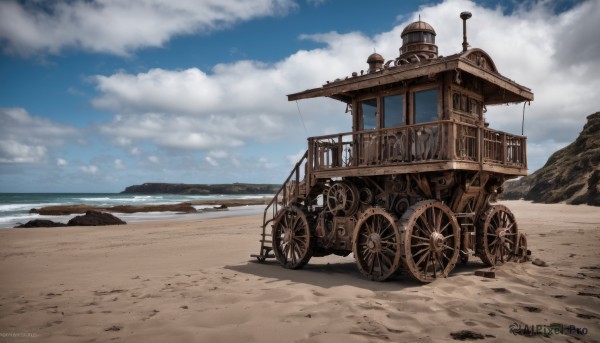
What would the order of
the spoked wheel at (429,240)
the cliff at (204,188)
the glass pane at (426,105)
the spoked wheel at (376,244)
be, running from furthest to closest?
the cliff at (204,188), the glass pane at (426,105), the spoked wheel at (376,244), the spoked wheel at (429,240)

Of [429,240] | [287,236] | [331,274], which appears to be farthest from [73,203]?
[429,240]

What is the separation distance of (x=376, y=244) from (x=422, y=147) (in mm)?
2655

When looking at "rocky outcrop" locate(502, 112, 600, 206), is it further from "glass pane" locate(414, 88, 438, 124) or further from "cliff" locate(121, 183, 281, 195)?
Answer: "cliff" locate(121, 183, 281, 195)

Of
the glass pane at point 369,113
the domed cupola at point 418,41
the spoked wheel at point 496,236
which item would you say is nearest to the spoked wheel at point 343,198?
the glass pane at point 369,113

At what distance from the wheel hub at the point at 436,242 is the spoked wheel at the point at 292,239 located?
369cm

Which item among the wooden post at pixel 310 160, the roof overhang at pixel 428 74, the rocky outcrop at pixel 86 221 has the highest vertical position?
the roof overhang at pixel 428 74

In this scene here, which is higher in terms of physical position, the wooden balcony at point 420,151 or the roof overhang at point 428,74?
the roof overhang at point 428,74

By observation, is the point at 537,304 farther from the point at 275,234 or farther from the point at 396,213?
the point at 275,234

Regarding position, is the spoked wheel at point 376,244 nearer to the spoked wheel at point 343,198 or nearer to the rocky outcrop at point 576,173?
the spoked wheel at point 343,198

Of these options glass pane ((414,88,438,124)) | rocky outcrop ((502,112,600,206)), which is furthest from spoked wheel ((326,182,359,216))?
rocky outcrop ((502,112,600,206))

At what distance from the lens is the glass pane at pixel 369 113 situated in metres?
12.7


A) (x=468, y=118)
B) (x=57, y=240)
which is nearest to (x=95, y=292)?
(x=468, y=118)

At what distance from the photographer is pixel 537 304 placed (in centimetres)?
826

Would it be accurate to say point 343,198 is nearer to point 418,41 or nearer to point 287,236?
point 287,236
